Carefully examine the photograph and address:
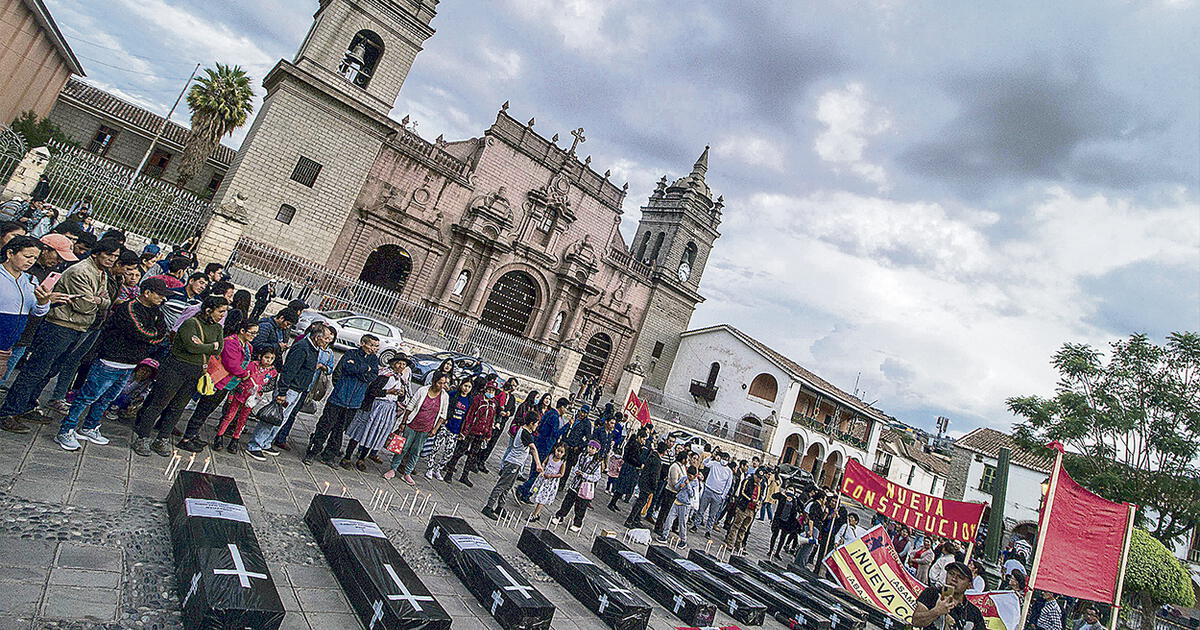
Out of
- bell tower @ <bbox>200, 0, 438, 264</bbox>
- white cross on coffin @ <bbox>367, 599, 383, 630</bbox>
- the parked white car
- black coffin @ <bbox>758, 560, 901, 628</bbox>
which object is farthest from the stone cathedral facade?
white cross on coffin @ <bbox>367, 599, 383, 630</bbox>

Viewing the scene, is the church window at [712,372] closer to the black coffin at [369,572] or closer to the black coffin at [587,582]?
the black coffin at [587,582]

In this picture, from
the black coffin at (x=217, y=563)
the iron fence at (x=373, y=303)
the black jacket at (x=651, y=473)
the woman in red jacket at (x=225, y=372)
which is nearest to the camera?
the black coffin at (x=217, y=563)

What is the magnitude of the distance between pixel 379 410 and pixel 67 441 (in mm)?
3078

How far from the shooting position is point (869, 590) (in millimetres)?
9250

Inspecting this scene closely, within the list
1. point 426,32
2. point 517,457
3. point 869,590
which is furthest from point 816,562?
point 426,32

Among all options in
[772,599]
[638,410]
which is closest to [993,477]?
[638,410]

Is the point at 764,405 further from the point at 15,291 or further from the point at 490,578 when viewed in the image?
the point at 15,291

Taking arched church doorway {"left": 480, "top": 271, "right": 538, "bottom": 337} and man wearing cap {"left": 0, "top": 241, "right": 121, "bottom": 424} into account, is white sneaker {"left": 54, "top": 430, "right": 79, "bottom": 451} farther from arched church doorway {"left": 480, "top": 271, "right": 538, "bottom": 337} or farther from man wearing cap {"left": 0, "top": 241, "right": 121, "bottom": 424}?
arched church doorway {"left": 480, "top": 271, "right": 538, "bottom": 337}

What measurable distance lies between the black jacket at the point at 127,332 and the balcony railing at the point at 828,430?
30.1 metres

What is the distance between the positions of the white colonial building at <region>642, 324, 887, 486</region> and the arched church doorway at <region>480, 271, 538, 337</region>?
24.3 feet

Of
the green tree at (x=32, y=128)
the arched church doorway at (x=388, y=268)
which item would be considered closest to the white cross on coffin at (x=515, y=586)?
the arched church doorway at (x=388, y=268)

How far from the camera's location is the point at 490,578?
5.00 metres

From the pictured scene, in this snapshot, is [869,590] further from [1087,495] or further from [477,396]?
[477,396]

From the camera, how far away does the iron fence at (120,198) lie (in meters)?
14.8
